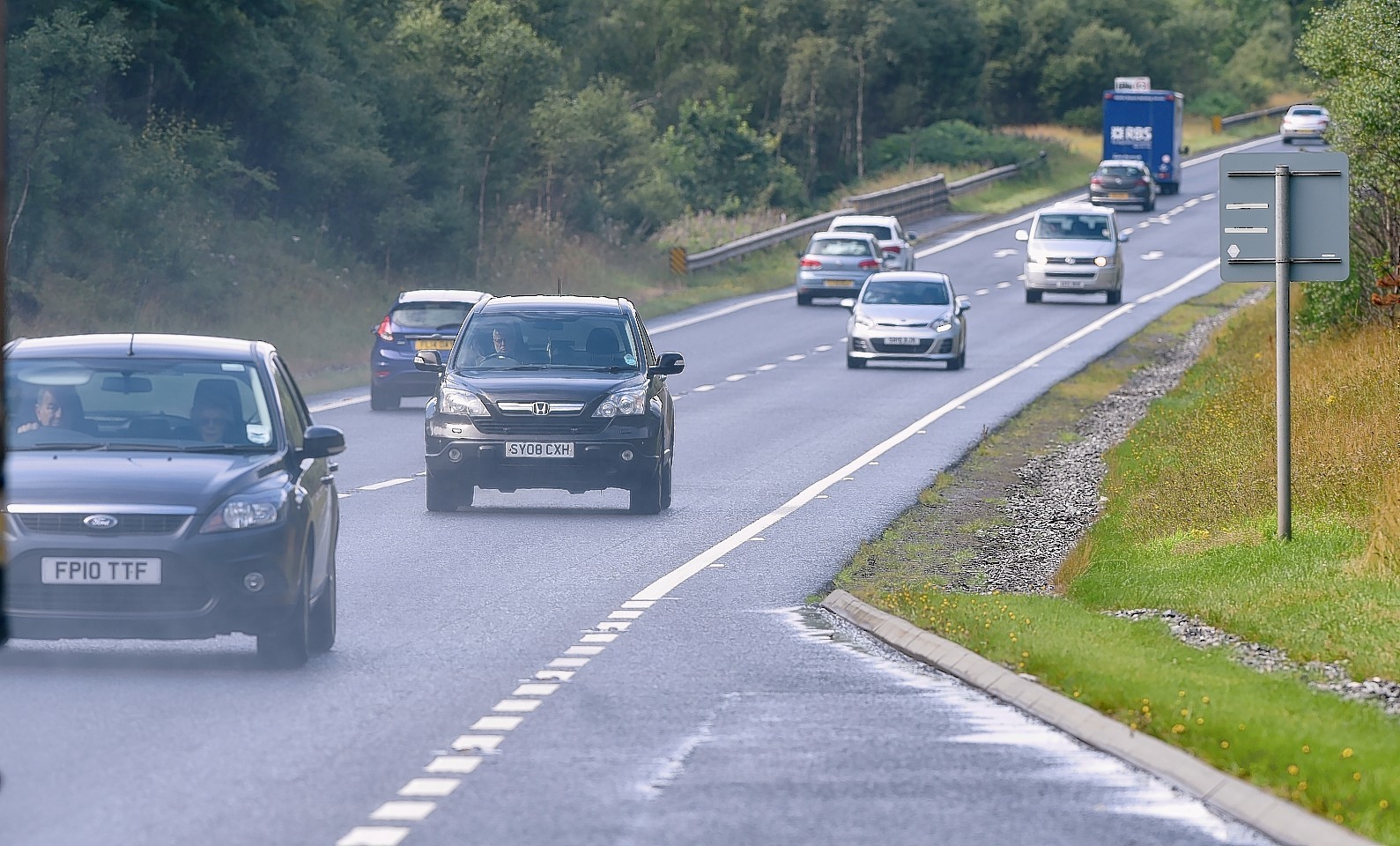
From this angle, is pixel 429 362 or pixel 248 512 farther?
pixel 429 362

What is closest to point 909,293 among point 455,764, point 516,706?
point 516,706

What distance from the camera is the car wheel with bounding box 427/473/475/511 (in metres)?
19.6

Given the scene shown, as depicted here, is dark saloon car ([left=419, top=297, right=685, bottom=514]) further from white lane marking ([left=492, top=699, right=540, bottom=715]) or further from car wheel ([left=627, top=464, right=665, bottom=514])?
white lane marking ([left=492, top=699, right=540, bottom=715])

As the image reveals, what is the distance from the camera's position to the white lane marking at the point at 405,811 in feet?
26.8

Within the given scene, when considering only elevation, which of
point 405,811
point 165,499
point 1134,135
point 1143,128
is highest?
point 1143,128

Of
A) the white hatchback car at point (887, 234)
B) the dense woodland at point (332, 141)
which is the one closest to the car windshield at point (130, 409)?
the dense woodland at point (332, 141)

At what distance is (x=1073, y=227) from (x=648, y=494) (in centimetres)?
3497

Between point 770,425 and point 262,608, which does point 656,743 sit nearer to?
point 262,608

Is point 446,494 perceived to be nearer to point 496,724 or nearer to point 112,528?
point 112,528

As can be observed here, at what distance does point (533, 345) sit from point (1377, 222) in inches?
600

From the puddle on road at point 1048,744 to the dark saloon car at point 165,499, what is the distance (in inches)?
112

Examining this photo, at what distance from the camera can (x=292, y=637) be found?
11625 mm

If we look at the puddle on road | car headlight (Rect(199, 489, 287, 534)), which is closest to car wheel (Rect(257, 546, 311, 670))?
car headlight (Rect(199, 489, 287, 534))

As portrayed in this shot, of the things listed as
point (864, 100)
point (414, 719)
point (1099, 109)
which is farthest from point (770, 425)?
point (1099, 109)
